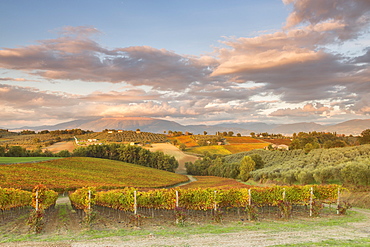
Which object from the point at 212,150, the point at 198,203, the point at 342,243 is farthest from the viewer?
the point at 212,150

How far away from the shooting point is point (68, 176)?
56781 millimetres

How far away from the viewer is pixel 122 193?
22.5 meters

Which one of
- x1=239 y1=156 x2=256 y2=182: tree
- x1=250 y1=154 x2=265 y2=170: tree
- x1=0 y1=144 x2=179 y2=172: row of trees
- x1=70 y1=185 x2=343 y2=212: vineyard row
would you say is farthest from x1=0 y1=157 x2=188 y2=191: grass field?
x1=250 y1=154 x2=265 y2=170: tree

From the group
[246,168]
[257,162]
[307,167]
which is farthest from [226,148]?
[307,167]

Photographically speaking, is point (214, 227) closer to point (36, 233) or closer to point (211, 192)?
point (211, 192)

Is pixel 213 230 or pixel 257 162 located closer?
pixel 213 230

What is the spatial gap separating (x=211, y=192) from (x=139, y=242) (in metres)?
9.57

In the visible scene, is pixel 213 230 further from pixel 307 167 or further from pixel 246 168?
pixel 246 168

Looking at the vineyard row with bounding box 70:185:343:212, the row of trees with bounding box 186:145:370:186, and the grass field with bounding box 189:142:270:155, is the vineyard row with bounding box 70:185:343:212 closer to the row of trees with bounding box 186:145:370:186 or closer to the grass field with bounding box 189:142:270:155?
the row of trees with bounding box 186:145:370:186

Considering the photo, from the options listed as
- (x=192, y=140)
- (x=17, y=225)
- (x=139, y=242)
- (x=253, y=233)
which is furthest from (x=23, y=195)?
(x=192, y=140)

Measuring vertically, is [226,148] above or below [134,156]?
above

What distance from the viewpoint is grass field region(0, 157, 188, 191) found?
1830 inches

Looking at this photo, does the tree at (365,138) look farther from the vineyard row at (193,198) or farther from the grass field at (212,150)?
the vineyard row at (193,198)

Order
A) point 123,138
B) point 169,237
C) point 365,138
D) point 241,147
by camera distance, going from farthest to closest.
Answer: point 123,138 → point 241,147 → point 365,138 → point 169,237
